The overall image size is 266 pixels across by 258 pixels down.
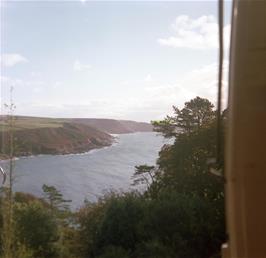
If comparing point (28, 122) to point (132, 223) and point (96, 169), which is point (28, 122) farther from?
point (96, 169)

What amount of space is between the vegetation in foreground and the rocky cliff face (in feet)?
3.03

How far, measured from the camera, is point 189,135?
8.95 metres

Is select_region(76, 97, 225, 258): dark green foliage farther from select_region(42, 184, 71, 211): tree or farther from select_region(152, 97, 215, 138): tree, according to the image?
select_region(152, 97, 215, 138): tree

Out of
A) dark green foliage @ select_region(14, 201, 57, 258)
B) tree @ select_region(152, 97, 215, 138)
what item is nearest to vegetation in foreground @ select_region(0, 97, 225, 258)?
dark green foliage @ select_region(14, 201, 57, 258)

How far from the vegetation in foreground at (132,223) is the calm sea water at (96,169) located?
0.38m

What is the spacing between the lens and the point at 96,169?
9781 millimetres

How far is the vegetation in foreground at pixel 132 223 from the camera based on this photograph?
6621 mm

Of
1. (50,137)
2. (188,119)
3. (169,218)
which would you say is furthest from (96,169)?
(169,218)

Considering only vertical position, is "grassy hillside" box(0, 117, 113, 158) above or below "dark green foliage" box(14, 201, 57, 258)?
above

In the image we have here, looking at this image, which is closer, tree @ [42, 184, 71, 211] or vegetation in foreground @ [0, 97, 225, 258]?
vegetation in foreground @ [0, 97, 225, 258]

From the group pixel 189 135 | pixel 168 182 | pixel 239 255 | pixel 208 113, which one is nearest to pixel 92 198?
pixel 168 182

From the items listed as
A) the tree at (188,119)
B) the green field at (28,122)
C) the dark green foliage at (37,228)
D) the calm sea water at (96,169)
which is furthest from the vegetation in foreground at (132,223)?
the green field at (28,122)

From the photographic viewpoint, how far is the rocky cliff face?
18.5ft

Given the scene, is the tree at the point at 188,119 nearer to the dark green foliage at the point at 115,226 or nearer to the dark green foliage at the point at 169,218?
the dark green foliage at the point at 169,218
